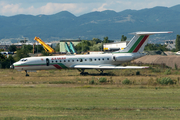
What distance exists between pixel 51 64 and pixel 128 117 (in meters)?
→ 26.4

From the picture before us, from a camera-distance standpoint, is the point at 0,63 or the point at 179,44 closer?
the point at 0,63

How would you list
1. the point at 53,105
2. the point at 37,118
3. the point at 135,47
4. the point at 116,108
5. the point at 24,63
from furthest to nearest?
the point at 135,47 < the point at 24,63 < the point at 53,105 < the point at 116,108 < the point at 37,118

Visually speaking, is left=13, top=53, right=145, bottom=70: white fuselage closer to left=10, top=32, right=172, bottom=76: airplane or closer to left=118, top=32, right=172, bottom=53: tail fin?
left=10, top=32, right=172, bottom=76: airplane

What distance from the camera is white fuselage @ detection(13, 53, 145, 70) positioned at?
124 ft

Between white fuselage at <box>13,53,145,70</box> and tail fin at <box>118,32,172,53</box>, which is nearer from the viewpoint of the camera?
white fuselage at <box>13,53,145,70</box>

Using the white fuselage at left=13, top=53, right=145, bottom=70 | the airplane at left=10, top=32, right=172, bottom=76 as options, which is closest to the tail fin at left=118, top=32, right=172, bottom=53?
the airplane at left=10, top=32, right=172, bottom=76

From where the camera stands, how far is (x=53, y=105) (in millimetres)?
16047

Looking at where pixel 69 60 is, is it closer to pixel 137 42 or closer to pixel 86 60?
pixel 86 60

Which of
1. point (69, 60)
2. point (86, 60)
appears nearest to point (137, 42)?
point (86, 60)

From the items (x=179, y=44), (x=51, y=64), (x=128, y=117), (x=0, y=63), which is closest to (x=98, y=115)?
(x=128, y=117)

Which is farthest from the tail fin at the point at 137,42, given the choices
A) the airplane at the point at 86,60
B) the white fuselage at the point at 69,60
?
the white fuselage at the point at 69,60

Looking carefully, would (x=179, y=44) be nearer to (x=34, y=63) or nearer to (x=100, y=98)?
(x=34, y=63)

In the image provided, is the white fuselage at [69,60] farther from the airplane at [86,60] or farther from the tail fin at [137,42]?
the tail fin at [137,42]

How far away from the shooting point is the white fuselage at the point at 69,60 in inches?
1492
